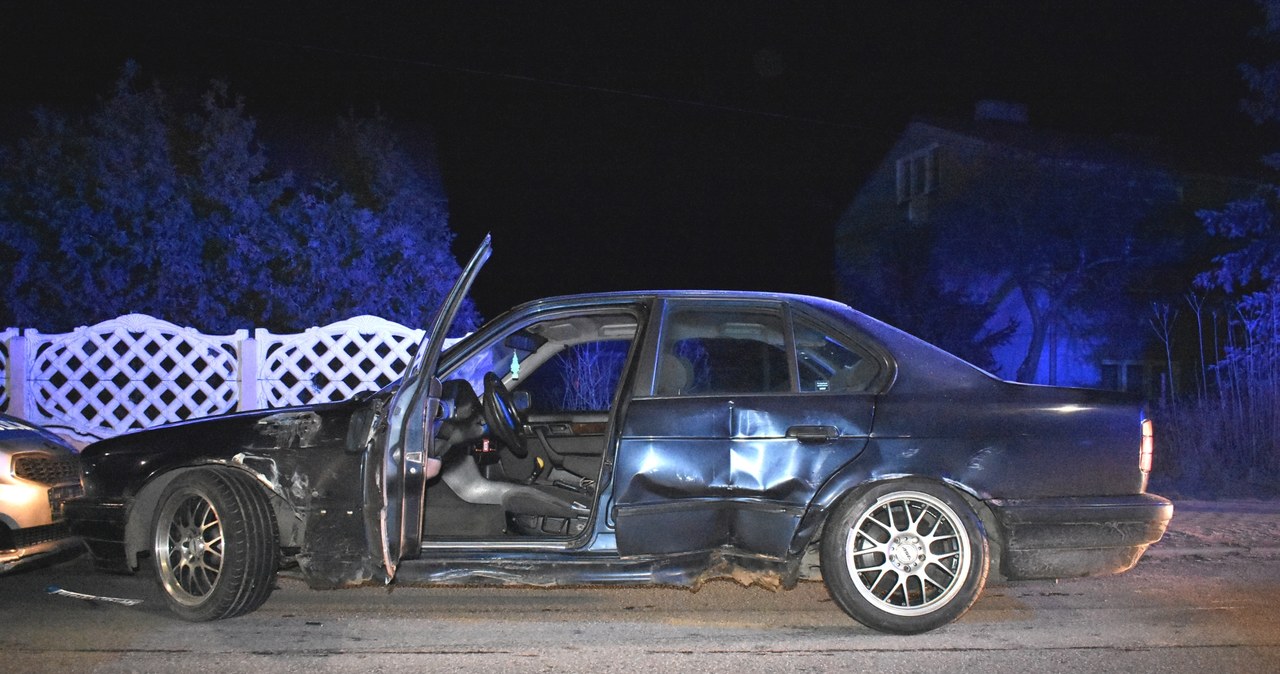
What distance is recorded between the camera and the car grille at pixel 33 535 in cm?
492

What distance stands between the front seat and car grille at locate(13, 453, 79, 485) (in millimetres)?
2200

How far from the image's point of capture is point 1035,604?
4926mm

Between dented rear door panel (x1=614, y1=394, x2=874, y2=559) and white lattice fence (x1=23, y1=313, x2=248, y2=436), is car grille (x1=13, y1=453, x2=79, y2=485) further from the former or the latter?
white lattice fence (x1=23, y1=313, x2=248, y2=436)

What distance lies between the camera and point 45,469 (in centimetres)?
526

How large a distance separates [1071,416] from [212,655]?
394 centimetres

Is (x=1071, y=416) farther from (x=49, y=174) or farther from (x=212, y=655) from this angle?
(x=49, y=174)

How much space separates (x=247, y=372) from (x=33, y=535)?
14.9ft

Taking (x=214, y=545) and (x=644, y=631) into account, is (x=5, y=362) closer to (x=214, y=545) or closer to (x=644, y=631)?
(x=214, y=545)

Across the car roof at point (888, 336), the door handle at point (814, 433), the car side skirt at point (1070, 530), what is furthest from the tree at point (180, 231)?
the car side skirt at point (1070, 530)

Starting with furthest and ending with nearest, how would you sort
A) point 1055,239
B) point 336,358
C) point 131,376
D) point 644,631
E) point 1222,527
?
point 1055,239
point 131,376
point 336,358
point 1222,527
point 644,631

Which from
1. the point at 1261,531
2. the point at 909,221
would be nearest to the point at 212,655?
the point at 1261,531

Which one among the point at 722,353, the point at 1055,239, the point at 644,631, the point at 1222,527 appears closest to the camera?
the point at 644,631

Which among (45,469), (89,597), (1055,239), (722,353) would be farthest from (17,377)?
(1055,239)

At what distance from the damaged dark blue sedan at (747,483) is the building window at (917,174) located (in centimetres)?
1880
